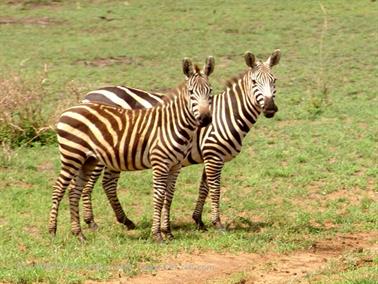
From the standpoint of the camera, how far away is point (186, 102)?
972cm

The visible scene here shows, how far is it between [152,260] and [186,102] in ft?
6.76

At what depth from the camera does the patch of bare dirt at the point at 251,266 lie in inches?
312

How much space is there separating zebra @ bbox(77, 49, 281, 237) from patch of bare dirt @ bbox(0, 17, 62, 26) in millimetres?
14890

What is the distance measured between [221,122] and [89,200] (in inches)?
74.8

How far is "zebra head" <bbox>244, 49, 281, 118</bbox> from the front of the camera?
10.2 m

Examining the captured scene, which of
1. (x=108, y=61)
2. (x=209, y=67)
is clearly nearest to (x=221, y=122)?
(x=209, y=67)

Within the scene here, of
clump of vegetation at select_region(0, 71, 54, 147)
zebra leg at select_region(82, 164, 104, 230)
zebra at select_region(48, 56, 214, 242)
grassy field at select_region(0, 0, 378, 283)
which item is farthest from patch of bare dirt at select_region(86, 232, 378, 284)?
clump of vegetation at select_region(0, 71, 54, 147)

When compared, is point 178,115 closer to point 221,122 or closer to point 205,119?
point 205,119

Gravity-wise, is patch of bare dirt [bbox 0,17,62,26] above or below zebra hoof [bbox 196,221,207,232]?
above

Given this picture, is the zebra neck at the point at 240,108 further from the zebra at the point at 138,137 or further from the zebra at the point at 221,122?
the zebra at the point at 138,137

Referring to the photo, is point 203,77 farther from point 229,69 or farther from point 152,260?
point 229,69

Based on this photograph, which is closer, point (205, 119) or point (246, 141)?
point (205, 119)

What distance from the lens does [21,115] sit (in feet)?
46.3

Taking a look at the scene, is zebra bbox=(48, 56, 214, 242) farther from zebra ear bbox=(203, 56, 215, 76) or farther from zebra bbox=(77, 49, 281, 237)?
zebra bbox=(77, 49, 281, 237)
